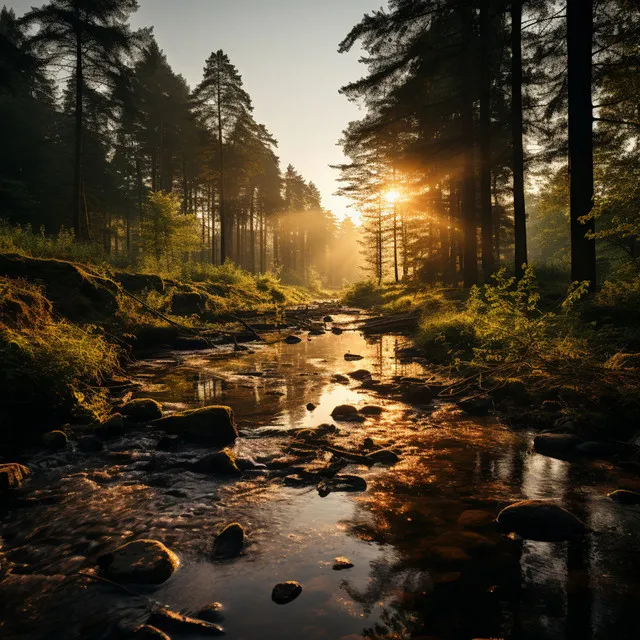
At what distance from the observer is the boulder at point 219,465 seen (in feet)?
15.8

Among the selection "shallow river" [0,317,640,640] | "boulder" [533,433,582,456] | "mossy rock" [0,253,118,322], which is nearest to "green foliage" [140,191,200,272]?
"mossy rock" [0,253,118,322]

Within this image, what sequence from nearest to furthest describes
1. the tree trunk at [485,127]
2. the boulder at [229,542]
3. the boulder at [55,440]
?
the boulder at [229,542] → the boulder at [55,440] → the tree trunk at [485,127]

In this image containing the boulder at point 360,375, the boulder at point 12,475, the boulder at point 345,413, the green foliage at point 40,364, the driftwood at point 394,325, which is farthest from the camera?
the driftwood at point 394,325

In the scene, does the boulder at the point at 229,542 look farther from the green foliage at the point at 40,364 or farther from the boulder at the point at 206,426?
the green foliage at the point at 40,364

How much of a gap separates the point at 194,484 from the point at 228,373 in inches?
230

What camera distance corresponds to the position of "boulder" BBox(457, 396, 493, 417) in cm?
690

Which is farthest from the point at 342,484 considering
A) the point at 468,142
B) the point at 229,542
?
the point at 468,142

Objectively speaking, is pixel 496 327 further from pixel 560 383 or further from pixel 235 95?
pixel 235 95

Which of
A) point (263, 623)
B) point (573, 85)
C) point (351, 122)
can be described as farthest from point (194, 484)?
point (351, 122)

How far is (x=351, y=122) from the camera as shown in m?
28.5

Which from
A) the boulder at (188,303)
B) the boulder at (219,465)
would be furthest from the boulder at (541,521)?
the boulder at (188,303)

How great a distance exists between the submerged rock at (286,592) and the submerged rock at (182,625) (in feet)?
1.34

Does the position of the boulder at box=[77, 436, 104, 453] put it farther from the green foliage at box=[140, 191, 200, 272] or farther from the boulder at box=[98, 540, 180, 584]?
the green foliage at box=[140, 191, 200, 272]

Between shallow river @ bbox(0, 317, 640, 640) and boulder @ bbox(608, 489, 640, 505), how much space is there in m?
0.14
